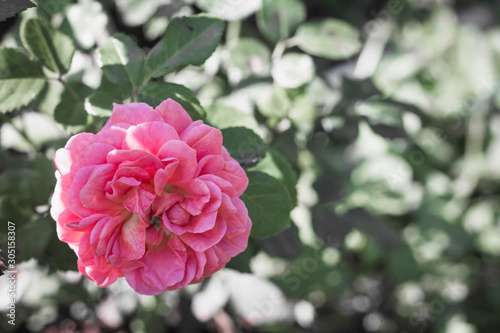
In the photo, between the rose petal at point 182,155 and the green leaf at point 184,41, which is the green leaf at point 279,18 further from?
the rose petal at point 182,155

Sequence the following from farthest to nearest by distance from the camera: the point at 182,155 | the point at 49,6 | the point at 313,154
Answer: the point at 313,154 → the point at 49,6 → the point at 182,155

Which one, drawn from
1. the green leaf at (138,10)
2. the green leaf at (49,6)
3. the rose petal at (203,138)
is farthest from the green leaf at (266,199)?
the green leaf at (138,10)

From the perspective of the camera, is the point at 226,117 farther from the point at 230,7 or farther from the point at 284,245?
the point at 230,7

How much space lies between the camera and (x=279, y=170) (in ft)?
1.86

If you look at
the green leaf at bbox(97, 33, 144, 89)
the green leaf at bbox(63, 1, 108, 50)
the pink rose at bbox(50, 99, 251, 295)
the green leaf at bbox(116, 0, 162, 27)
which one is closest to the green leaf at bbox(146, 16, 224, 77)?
the green leaf at bbox(97, 33, 144, 89)

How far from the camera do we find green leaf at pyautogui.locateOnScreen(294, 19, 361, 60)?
32.4 inches

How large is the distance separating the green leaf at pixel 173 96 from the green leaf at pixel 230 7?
0.38 meters

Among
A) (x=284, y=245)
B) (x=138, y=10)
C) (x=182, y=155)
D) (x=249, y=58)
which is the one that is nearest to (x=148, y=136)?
(x=182, y=155)

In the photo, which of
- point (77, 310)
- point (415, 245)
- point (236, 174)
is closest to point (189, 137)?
point (236, 174)

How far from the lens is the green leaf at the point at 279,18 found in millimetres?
849

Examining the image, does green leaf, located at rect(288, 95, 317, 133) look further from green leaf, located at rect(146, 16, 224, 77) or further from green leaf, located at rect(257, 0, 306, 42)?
green leaf, located at rect(146, 16, 224, 77)

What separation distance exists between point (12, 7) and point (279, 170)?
→ 1.14ft

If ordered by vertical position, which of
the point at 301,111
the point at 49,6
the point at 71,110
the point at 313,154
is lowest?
the point at 313,154

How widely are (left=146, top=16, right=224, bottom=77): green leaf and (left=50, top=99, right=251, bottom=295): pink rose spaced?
116 millimetres
